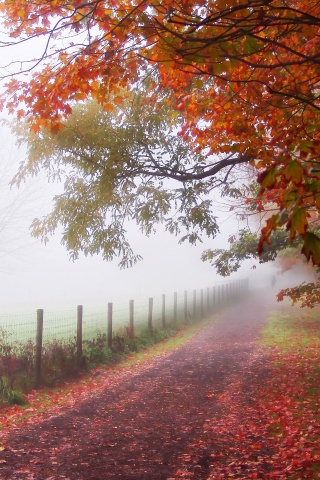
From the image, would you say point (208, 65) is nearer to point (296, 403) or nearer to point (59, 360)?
point (296, 403)

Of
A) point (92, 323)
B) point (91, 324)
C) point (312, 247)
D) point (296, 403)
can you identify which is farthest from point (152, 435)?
point (92, 323)

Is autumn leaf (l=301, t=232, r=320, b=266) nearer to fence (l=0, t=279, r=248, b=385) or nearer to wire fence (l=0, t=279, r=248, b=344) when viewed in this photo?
fence (l=0, t=279, r=248, b=385)

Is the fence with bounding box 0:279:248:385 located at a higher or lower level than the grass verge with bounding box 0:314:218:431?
higher

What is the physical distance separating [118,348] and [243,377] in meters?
4.25

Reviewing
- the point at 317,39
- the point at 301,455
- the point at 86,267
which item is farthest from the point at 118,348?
the point at 86,267

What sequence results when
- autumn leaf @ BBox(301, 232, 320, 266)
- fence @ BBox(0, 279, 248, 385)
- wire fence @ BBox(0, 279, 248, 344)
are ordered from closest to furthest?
1. autumn leaf @ BBox(301, 232, 320, 266)
2. fence @ BBox(0, 279, 248, 385)
3. wire fence @ BBox(0, 279, 248, 344)

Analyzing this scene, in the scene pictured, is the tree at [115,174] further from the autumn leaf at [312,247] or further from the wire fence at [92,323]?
the autumn leaf at [312,247]

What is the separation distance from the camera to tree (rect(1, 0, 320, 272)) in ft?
14.5

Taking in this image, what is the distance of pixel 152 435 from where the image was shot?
6516 millimetres

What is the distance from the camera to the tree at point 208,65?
4.41m

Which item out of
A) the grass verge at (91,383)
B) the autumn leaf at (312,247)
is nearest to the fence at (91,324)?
the grass verge at (91,383)

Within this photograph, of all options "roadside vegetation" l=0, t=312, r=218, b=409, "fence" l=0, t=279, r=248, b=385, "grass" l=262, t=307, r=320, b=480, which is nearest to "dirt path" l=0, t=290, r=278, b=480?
"grass" l=262, t=307, r=320, b=480

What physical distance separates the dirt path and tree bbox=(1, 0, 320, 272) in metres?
2.99

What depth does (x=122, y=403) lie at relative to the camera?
8445 mm
